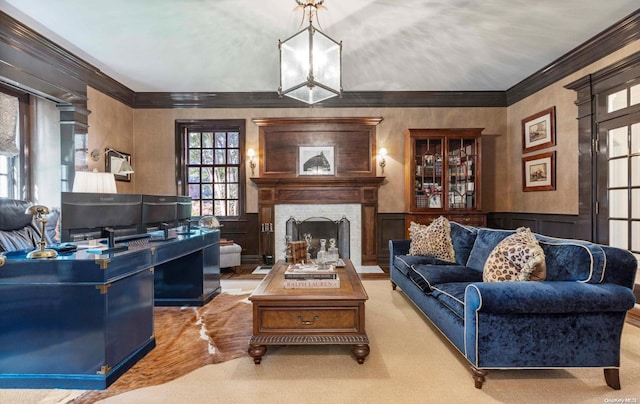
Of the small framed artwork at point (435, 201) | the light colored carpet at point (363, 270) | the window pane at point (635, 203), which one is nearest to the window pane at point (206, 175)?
the light colored carpet at point (363, 270)

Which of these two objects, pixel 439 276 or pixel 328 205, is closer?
pixel 439 276

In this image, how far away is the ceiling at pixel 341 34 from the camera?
10.5ft

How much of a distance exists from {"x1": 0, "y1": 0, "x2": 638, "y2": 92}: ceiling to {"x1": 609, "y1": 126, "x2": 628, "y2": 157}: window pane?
3.80 feet

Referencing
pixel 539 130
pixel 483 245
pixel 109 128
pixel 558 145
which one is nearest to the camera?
pixel 483 245

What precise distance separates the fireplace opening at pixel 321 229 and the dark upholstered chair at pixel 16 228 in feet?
11.4

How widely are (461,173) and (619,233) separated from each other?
2243 mm

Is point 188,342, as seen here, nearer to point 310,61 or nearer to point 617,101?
point 310,61

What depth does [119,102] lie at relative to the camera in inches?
211

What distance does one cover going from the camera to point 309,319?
7.77 feet

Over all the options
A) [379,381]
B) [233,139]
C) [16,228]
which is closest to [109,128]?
→ [233,139]

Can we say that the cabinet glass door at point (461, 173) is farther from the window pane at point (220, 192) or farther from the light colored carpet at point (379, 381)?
the window pane at point (220, 192)

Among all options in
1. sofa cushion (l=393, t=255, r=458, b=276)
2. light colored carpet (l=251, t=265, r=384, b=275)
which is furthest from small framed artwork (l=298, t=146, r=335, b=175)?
sofa cushion (l=393, t=255, r=458, b=276)

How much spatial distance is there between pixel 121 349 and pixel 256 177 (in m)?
3.80

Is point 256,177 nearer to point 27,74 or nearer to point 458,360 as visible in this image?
point 27,74
